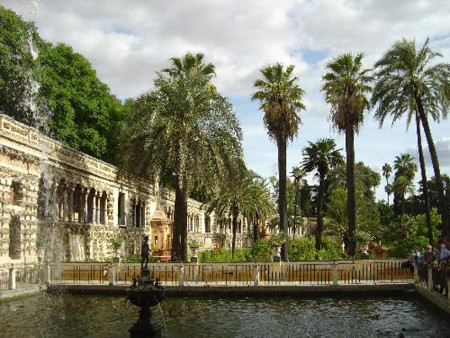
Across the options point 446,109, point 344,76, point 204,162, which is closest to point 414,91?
point 446,109

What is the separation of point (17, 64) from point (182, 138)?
1398cm

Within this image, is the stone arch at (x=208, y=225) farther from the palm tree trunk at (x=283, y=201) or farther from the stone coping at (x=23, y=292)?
the stone coping at (x=23, y=292)

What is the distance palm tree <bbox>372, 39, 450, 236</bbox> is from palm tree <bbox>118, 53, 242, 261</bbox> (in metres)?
8.75

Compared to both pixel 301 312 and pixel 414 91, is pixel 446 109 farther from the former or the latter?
pixel 301 312

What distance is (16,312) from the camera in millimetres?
17406

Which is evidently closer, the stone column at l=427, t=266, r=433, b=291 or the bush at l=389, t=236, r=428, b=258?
the stone column at l=427, t=266, r=433, b=291

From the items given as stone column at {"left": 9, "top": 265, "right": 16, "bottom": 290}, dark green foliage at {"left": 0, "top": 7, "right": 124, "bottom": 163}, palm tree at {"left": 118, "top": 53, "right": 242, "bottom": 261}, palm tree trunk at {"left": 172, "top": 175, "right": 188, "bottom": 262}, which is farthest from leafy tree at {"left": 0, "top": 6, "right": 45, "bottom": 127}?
stone column at {"left": 9, "top": 265, "right": 16, "bottom": 290}

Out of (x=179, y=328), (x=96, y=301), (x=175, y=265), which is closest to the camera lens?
(x=179, y=328)

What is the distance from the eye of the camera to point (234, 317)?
1731 centimetres

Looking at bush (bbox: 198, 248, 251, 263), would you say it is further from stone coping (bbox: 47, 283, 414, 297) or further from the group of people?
the group of people

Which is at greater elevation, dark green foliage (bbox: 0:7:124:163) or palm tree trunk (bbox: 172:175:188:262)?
dark green foliage (bbox: 0:7:124:163)

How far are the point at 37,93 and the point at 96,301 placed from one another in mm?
21068

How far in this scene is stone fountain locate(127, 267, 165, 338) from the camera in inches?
490

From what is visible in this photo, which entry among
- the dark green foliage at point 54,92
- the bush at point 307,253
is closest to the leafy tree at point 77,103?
the dark green foliage at point 54,92
